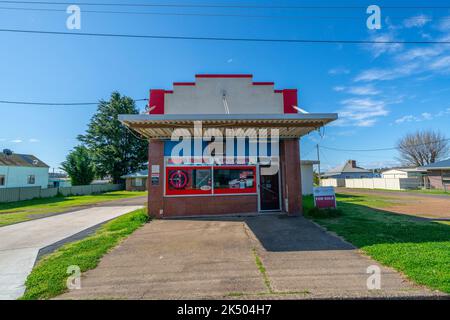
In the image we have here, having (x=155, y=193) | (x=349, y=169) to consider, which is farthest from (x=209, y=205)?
(x=349, y=169)

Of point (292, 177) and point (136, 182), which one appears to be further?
point (136, 182)

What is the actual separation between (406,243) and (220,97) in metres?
8.98

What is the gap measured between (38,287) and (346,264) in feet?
18.2

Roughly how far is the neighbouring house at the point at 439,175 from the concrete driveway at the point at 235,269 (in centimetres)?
3104

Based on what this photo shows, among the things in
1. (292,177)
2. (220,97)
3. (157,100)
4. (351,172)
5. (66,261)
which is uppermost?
(220,97)

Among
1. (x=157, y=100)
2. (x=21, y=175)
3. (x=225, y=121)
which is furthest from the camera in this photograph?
(x=21, y=175)

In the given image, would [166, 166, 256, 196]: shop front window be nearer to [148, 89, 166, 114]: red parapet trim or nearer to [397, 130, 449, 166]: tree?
[148, 89, 166, 114]: red parapet trim

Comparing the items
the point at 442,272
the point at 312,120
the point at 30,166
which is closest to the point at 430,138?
the point at 312,120

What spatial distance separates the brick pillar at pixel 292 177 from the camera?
9242 millimetres

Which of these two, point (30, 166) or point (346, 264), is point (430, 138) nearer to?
point (346, 264)

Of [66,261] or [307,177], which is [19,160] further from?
[307,177]

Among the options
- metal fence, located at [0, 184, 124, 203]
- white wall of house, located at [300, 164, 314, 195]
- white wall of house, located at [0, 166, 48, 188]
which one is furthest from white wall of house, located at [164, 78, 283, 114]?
white wall of house, located at [0, 166, 48, 188]

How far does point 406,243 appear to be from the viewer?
5.18 metres

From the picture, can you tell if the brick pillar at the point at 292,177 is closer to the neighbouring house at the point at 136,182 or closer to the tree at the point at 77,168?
the neighbouring house at the point at 136,182
